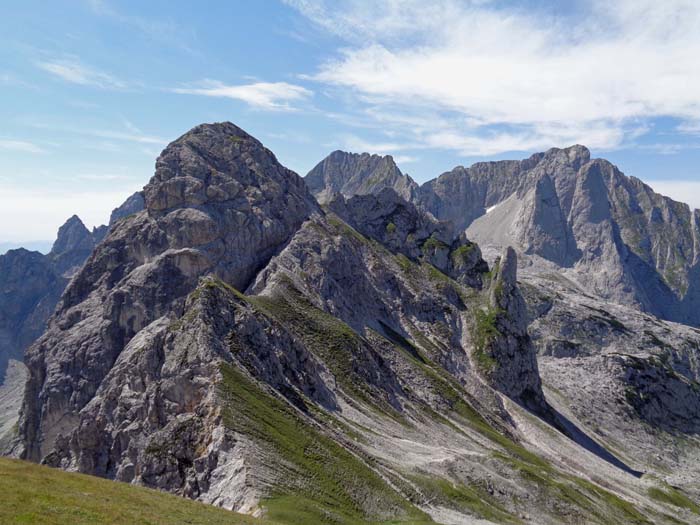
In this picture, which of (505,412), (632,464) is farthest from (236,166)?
(632,464)

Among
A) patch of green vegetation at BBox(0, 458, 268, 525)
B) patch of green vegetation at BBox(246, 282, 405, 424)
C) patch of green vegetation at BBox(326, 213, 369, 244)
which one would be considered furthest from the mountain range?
patch of green vegetation at BBox(0, 458, 268, 525)

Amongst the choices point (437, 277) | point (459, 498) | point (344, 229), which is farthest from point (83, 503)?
point (437, 277)

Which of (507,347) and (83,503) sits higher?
(507,347)

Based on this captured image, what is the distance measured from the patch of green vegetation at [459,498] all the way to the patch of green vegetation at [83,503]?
3538cm

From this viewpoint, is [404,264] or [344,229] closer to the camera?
[344,229]

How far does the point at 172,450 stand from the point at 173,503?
24.8 metres

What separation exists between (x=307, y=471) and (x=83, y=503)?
30.6 m

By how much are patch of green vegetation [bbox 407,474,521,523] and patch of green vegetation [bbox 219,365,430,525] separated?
26.4ft

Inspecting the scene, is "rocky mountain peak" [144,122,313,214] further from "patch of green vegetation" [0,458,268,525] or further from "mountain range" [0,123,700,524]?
"patch of green vegetation" [0,458,268,525]

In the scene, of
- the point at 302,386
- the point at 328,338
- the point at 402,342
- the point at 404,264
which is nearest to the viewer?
the point at 302,386

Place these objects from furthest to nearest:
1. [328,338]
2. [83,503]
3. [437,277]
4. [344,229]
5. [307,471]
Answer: [437,277], [344,229], [328,338], [307,471], [83,503]

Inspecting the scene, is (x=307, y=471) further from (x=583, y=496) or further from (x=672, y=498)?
(x=672, y=498)

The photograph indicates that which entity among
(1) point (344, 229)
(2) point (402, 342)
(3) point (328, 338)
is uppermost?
(1) point (344, 229)

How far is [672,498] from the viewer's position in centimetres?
13550
